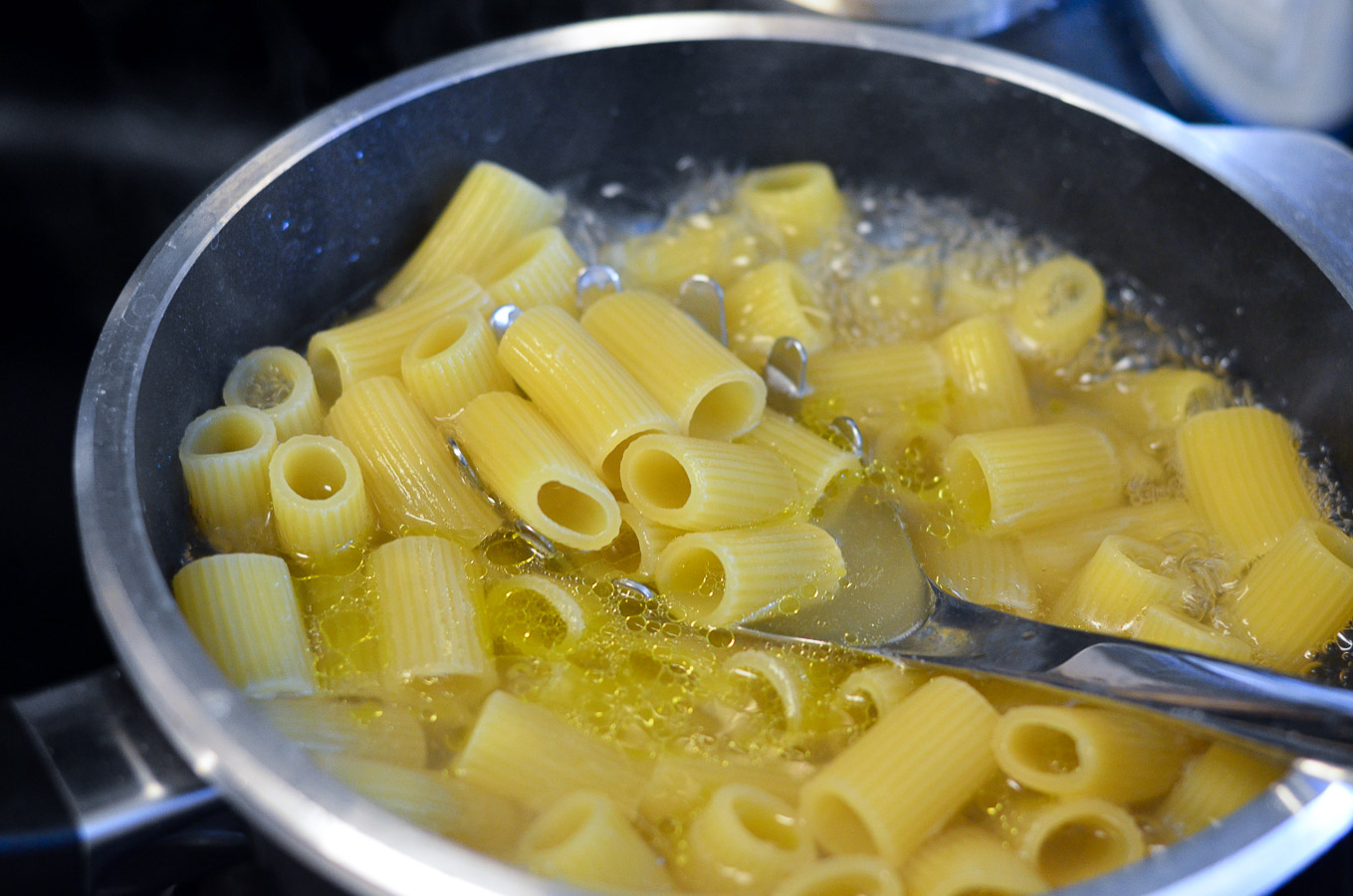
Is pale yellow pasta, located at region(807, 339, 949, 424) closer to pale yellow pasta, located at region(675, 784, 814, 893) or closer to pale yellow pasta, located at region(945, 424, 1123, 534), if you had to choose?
pale yellow pasta, located at region(945, 424, 1123, 534)

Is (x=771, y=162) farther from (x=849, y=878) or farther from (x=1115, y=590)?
(x=849, y=878)

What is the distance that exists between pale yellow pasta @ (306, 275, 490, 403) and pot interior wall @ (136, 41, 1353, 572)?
0.09 m

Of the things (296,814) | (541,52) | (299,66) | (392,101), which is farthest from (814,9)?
(296,814)

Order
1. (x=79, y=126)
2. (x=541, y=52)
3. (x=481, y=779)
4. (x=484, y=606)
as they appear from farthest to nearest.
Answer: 1. (x=79, y=126)
2. (x=541, y=52)
3. (x=484, y=606)
4. (x=481, y=779)

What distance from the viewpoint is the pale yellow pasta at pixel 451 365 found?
1119mm

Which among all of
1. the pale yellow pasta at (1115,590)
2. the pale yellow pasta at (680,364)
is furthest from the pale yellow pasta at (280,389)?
the pale yellow pasta at (1115,590)

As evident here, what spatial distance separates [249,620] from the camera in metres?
0.93

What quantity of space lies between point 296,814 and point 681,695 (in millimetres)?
388

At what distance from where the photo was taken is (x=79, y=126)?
1690 millimetres

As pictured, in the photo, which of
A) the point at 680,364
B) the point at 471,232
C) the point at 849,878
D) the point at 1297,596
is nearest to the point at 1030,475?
the point at 1297,596

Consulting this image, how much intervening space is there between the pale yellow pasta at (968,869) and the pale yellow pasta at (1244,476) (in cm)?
42

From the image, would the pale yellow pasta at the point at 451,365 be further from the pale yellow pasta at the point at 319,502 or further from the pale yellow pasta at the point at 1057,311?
the pale yellow pasta at the point at 1057,311

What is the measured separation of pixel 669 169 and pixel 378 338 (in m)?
0.51

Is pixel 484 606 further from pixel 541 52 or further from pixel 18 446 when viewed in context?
pixel 18 446
